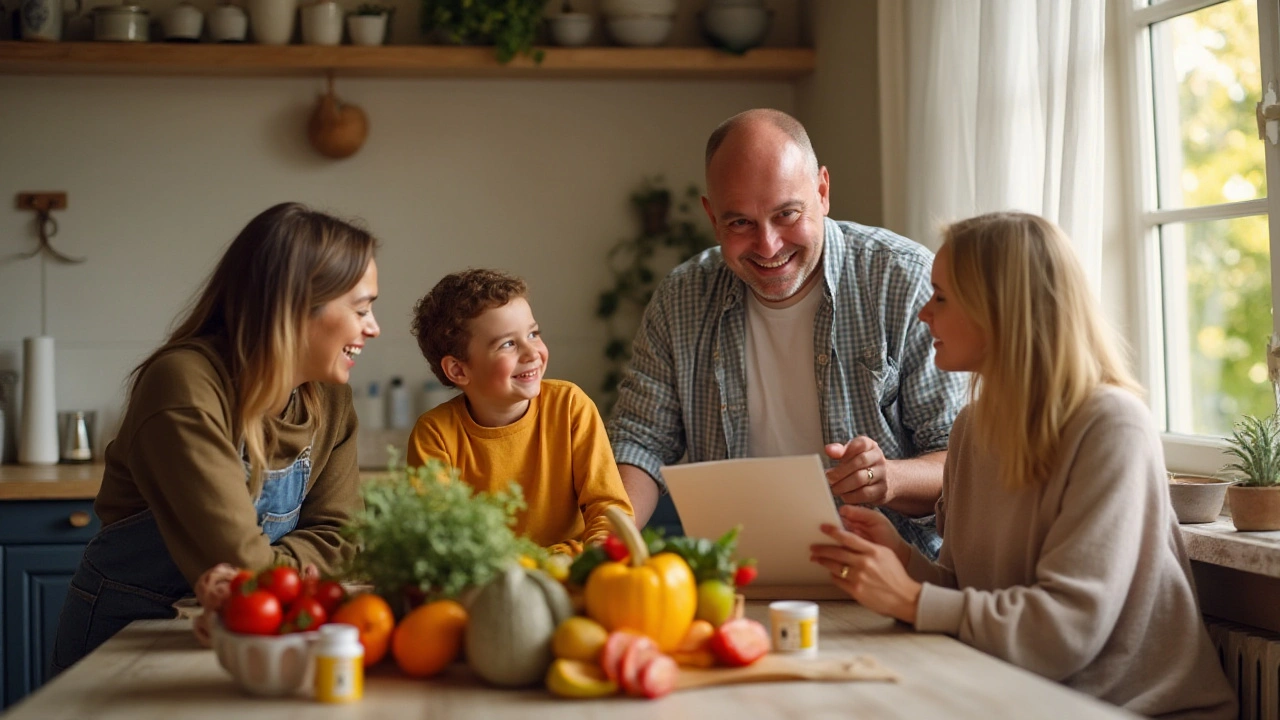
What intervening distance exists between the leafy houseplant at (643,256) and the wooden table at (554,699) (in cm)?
288

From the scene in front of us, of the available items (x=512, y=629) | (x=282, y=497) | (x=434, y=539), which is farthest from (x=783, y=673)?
(x=282, y=497)

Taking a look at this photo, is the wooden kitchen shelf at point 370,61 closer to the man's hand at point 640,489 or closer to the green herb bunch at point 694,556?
the man's hand at point 640,489

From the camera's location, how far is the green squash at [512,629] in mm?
1392

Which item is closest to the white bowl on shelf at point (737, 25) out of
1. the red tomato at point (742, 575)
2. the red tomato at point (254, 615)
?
the red tomato at point (742, 575)

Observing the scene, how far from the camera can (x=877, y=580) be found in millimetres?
1714

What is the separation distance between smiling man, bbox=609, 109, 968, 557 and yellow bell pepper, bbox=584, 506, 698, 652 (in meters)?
1.00

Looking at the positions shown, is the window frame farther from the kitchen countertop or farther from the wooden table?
the kitchen countertop

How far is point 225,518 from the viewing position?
1.79m

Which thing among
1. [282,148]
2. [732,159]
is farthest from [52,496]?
[732,159]

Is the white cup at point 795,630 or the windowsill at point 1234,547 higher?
the windowsill at point 1234,547

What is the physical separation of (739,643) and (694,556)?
0.12m

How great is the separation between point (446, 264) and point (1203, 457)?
2.61 m

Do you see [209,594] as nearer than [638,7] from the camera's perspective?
Yes

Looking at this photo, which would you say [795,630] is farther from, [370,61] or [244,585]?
[370,61]
